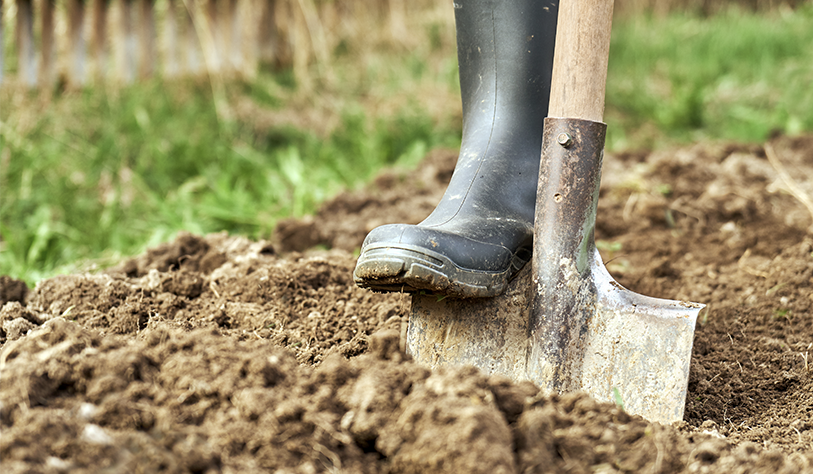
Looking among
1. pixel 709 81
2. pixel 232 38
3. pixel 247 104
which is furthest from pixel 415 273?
pixel 709 81

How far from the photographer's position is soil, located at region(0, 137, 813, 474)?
78cm

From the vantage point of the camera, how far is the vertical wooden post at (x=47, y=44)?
3.51 metres

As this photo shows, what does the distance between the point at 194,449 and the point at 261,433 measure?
0.27 ft

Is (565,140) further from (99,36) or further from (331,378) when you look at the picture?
(99,36)

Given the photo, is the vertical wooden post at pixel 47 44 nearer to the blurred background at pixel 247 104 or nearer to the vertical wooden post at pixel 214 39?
the blurred background at pixel 247 104

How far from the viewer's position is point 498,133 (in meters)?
1.40

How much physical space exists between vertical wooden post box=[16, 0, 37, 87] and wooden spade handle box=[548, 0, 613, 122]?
3333 mm

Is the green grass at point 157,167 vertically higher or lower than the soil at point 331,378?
higher

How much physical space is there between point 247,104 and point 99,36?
2.98 ft

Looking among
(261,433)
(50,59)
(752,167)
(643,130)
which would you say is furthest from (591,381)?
(50,59)

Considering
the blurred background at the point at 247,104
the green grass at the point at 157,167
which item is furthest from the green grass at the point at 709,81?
the green grass at the point at 157,167

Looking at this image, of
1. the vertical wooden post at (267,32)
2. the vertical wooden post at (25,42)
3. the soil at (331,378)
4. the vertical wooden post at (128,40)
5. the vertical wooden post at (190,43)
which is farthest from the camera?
the vertical wooden post at (267,32)

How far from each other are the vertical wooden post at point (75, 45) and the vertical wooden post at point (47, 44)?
9 cm

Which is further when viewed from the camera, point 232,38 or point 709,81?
point 709,81
